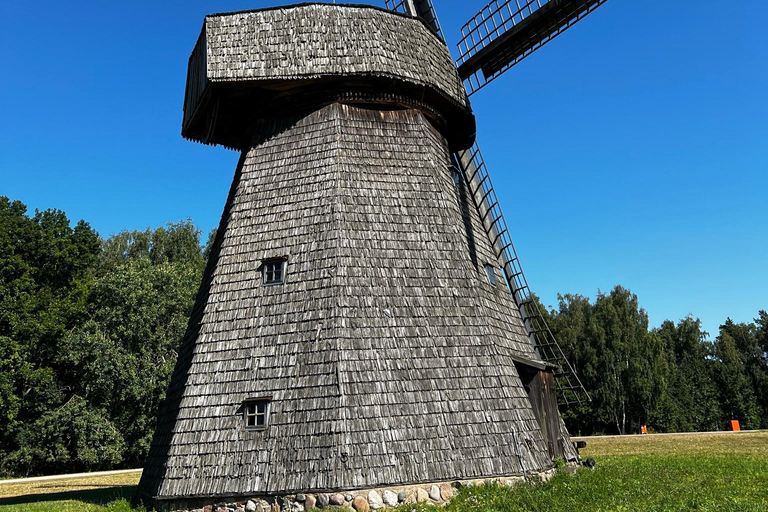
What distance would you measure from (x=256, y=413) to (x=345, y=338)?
6.07ft

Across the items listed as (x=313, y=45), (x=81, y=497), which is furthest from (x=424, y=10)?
(x=81, y=497)

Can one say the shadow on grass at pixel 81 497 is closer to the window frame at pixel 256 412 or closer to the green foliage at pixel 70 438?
the window frame at pixel 256 412

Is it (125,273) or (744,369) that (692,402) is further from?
(125,273)

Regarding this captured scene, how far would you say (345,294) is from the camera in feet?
30.1

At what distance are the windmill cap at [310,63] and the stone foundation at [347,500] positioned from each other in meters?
7.48

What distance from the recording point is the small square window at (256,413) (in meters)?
8.45

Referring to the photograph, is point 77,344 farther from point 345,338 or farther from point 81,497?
point 345,338

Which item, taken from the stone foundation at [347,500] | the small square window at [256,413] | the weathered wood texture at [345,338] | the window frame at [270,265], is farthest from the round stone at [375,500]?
the window frame at [270,265]

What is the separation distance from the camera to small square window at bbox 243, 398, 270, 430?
Answer: 27.7 feet

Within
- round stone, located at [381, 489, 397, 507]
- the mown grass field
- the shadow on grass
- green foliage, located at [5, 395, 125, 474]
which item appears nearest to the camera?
the mown grass field

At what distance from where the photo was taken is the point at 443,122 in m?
12.7

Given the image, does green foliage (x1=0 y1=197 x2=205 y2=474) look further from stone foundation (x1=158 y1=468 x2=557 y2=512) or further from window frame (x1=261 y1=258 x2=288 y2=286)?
stone foundation (x1=158 y1=468 x2=557 y2=512)

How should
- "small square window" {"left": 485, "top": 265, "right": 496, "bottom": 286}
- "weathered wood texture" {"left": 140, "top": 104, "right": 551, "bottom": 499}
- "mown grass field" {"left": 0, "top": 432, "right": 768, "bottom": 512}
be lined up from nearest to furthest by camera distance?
"mown grass field" {"left": 0, "top": 432, "right": 768, "bottom": 512}, "weathered wood texture" {"left": 140, "top": 104, "right": 551, "bottom": 499}, "small square window" {"left": 485, "top": 265, "right": 496, "bottom": 286}

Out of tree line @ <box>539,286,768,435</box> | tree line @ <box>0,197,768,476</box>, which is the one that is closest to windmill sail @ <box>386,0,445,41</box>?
tree line @ <box>0,197,768,476</box>
